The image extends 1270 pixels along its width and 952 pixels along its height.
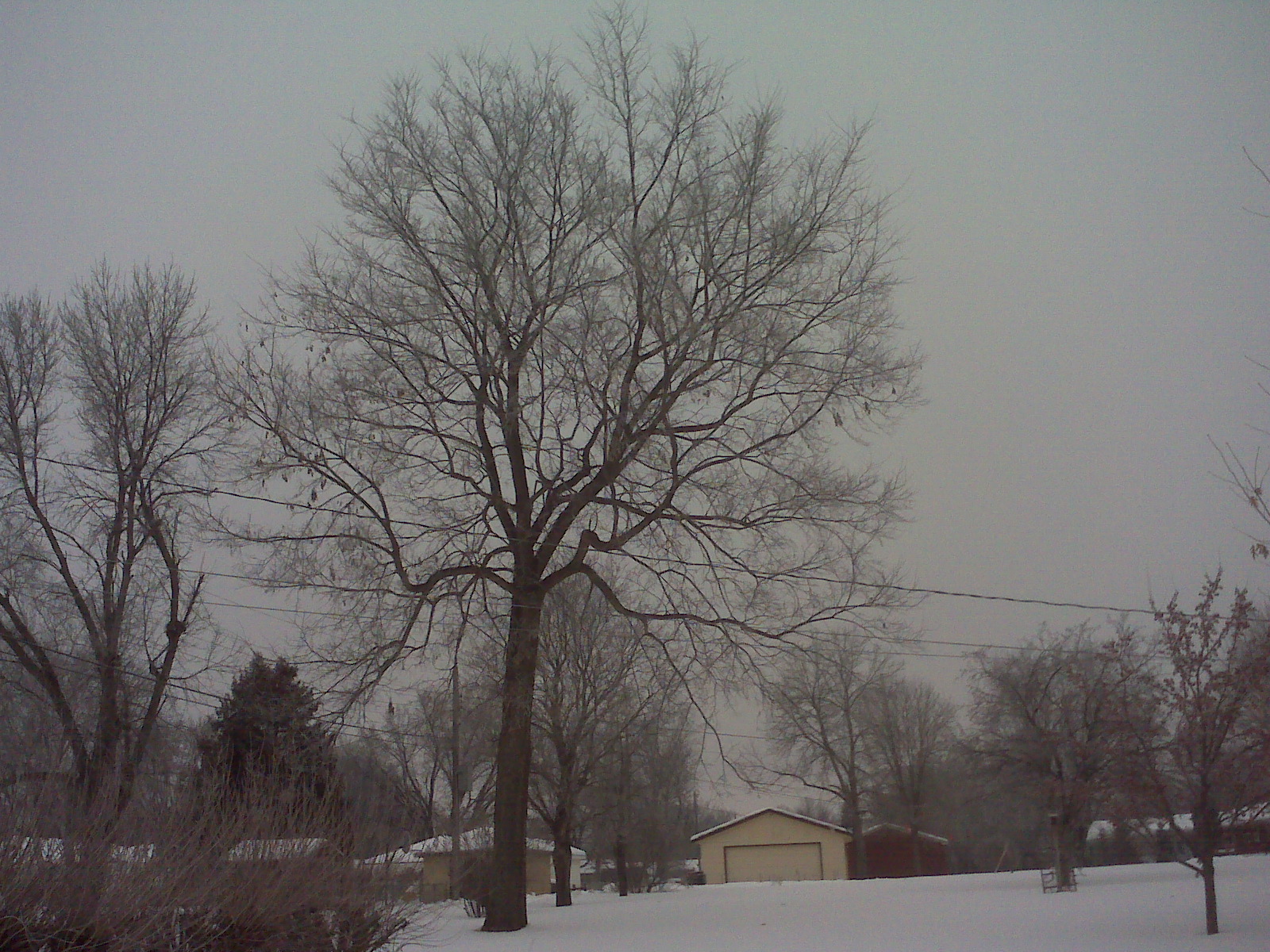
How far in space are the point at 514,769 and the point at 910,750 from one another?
1861 inches

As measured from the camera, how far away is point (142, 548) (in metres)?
23.8

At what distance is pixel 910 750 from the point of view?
59219 mm

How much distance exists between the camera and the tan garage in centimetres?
4753

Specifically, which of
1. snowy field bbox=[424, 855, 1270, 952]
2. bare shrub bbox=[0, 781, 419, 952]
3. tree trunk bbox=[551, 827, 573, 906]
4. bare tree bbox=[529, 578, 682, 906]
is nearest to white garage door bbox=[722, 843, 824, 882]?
bare tree bbox=[529, 578, 682, 906]

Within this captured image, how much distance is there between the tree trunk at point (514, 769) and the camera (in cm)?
1546

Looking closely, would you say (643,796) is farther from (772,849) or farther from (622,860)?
(772,849)

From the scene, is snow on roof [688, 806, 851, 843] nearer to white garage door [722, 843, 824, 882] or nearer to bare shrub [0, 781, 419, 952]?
white garage door [722, 843, 824, 882]

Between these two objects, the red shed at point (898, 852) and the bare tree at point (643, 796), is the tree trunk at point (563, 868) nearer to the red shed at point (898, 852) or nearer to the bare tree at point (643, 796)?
the bare tree at point (643, 796)

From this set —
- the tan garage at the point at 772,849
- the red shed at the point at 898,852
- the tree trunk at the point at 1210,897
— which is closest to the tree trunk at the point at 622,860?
the tan garage at the point at 772,849

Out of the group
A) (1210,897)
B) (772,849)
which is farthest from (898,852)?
(1210,897)

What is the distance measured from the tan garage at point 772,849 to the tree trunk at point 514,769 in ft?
111

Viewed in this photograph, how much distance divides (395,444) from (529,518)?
2458 millimetres

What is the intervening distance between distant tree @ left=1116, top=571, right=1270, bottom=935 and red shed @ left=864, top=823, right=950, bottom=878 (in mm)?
46893

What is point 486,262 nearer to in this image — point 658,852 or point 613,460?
point 613,460
